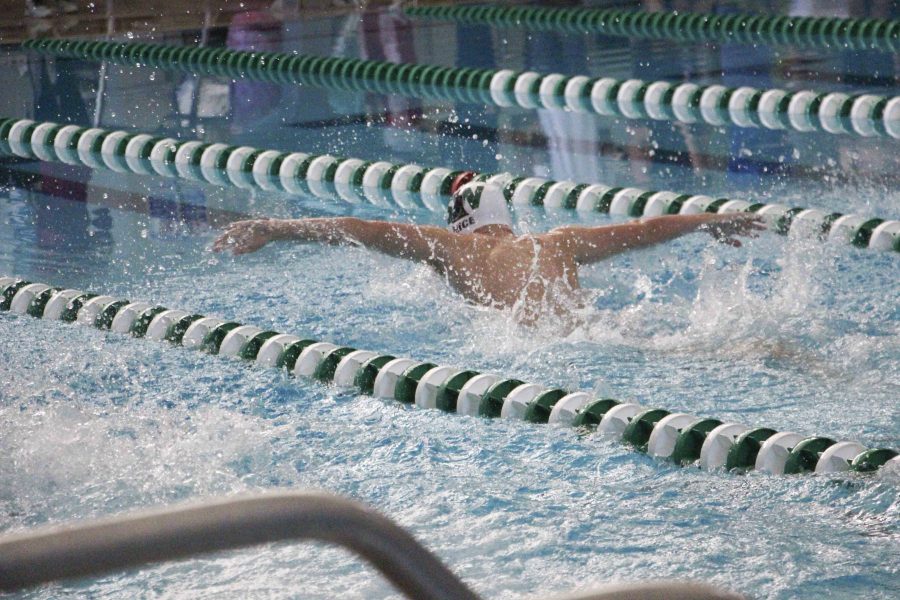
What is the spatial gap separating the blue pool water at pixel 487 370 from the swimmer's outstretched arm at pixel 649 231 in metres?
0.16

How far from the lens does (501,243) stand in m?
3.98

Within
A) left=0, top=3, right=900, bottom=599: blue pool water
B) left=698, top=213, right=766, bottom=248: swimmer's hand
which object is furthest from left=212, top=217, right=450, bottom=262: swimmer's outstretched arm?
left=698, top=213, right=766, bottom=248: swimmer's hand

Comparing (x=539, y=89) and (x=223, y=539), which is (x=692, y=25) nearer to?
(x=539, y=89)

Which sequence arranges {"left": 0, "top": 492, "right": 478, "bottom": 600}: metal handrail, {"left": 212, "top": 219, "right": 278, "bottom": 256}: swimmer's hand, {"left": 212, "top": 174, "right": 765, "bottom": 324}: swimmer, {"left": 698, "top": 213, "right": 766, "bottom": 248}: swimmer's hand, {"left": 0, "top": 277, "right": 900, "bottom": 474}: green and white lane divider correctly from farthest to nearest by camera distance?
1. {"left": 698, "top": 213, "right": 766, "bottom": 248}: swimmer's hand
2. {"left": 212, "top": 174, "right": 765, "bottom": 324}: swimmer
3. {"left": 212, "top": 219, "right": 278, "bottom": 256}: swimmer's hand
4. {"left": 0, "top": 277, "right": 900, "bottom": 474}: green and white lane divider
5. {"left": 0, "top": 492, "right": 478, "bottom": 600}: metal handrail

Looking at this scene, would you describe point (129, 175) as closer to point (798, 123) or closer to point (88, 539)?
point (798, 123)

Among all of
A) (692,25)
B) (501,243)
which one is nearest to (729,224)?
(501,243)

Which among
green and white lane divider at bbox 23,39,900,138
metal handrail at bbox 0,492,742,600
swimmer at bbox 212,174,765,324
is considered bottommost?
swimmer at bbox 212,174,765,324

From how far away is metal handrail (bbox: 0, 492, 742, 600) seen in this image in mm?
919

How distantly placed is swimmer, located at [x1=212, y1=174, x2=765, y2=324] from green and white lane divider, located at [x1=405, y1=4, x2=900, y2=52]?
4882 mm

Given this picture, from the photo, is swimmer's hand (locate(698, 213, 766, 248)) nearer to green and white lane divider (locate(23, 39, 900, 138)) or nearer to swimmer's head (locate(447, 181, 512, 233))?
swimmer's head (locate(447, 181, 512, 233))

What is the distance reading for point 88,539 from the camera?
92 cm

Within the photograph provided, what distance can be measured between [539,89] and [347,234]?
165 inches

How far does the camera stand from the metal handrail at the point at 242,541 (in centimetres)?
92

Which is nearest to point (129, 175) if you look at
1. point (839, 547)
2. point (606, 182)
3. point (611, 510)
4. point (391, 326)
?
point (606, 182)
